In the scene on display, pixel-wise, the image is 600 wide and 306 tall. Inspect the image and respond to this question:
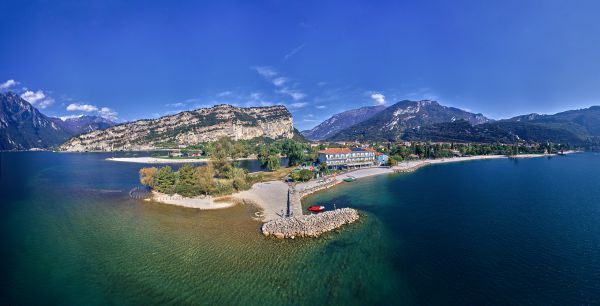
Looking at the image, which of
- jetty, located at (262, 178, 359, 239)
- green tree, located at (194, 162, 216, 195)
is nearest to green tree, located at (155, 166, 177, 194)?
green tree, located at (194, 162, 216, 195)

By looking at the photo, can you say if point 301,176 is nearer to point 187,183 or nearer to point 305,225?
point 187,183

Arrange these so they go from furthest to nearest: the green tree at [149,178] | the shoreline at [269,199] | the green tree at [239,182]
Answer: the green tree at [149,178] → the green tree at [239,182] → the shoreline at [269,199]

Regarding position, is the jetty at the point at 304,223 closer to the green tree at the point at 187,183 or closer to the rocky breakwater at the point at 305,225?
the rocky breakwater at the point at 305,225

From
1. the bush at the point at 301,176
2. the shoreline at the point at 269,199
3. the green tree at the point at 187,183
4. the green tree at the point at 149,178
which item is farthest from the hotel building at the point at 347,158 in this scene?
the green tree at the point at 149,178

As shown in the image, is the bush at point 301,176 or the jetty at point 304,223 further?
the bush at point 301,176

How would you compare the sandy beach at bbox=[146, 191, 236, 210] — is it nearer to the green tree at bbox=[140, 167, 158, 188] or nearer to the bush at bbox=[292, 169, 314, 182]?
the green tree at bbox=[140, 167, 158, 188]

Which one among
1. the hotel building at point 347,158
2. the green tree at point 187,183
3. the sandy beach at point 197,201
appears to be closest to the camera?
the sandy beach at point 197,201
